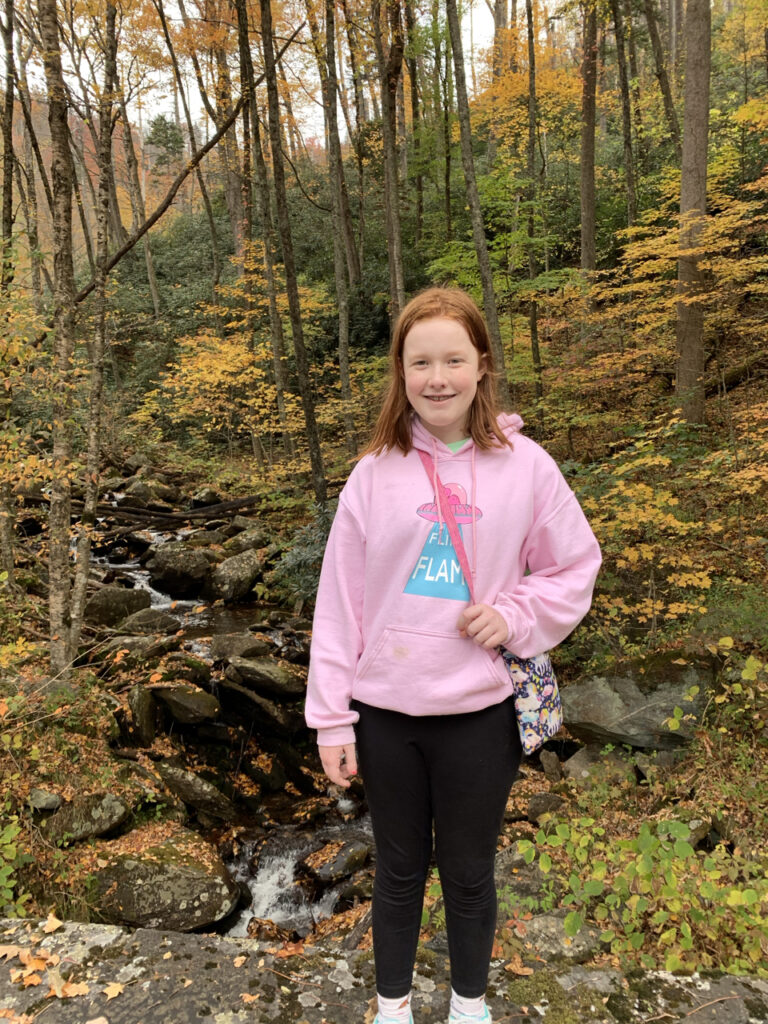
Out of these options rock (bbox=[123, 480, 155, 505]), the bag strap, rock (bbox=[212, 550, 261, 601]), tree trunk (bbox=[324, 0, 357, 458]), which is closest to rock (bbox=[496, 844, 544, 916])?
the bag strap

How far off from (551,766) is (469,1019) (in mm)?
3717

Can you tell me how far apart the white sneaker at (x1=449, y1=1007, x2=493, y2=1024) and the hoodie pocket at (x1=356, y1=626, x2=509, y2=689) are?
104cm

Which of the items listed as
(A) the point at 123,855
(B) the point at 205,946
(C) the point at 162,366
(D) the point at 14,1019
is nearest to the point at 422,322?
(B) the point at 205,946

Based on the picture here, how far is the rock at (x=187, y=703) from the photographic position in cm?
556

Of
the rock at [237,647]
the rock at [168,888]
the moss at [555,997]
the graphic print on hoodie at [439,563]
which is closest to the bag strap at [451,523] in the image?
the graphic print on hoodie at [439,563]

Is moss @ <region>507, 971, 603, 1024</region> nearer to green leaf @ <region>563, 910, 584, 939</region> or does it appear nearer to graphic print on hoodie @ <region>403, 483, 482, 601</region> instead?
green leaf @ <region>563, 910, 584, 939</region>

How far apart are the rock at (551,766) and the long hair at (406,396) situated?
4.33 meters

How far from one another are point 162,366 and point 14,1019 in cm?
1895

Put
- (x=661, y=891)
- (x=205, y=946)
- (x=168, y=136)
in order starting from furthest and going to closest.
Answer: (x=168, y=136)
(x=661, y=891)
(x=205, y=946)

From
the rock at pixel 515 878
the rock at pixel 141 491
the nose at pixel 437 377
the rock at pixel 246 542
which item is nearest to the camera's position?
the nose at pixel 437 377

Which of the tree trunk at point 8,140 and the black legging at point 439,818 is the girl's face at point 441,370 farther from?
the tree trunk at point 8,140

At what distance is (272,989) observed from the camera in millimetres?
1958

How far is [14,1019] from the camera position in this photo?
6.05 ft

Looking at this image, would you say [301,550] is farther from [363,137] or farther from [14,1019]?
[363,137]
